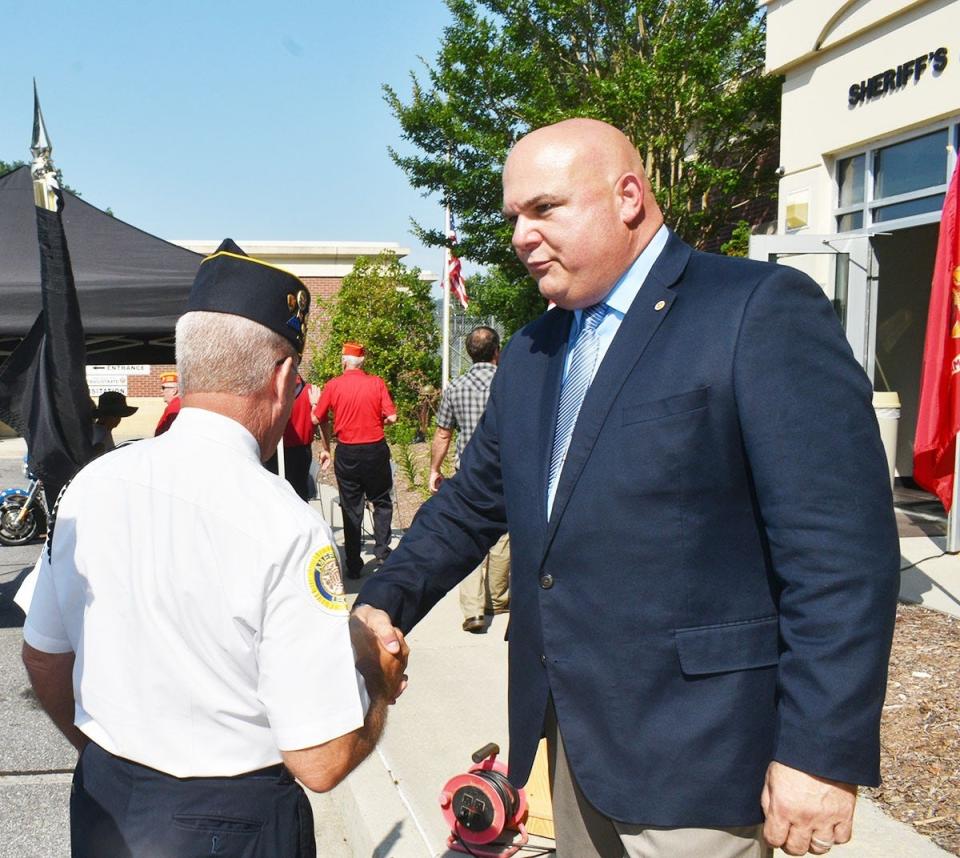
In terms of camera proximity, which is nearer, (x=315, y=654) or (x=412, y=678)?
(x=315, y=654)

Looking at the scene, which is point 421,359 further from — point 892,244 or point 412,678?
point 412,678

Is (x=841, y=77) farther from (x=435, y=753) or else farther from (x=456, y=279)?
(x=456, y=279)

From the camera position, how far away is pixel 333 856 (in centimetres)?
391

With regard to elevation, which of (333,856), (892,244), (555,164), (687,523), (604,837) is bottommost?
(333,856)

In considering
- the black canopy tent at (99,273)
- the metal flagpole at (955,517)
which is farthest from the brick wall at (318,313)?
the metal flagpole at (955,517)

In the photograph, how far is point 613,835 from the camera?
2.11 m

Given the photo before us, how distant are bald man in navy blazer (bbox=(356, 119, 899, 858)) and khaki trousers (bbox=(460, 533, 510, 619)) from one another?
4.40m

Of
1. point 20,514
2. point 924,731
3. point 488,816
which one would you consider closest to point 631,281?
point 488,816

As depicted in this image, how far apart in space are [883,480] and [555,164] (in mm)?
949

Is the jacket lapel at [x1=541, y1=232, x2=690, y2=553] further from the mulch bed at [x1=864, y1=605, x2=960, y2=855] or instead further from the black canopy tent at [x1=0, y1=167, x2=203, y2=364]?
the black canopy tent at [x1=0, y1=167, x2=203, y2=364]

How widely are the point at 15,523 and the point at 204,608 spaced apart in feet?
32.3

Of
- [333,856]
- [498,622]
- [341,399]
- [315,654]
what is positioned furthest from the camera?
[341,399]

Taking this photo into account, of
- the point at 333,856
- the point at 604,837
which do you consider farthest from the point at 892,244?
the point at 604,837

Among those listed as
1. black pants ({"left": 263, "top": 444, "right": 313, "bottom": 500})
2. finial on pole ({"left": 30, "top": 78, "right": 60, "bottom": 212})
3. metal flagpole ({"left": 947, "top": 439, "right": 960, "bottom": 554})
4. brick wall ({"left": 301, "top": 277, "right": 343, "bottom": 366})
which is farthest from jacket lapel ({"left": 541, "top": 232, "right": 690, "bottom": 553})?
Result: brick wall ({"left": 301, "top": 277, "right": 343, "bottom": 366})
